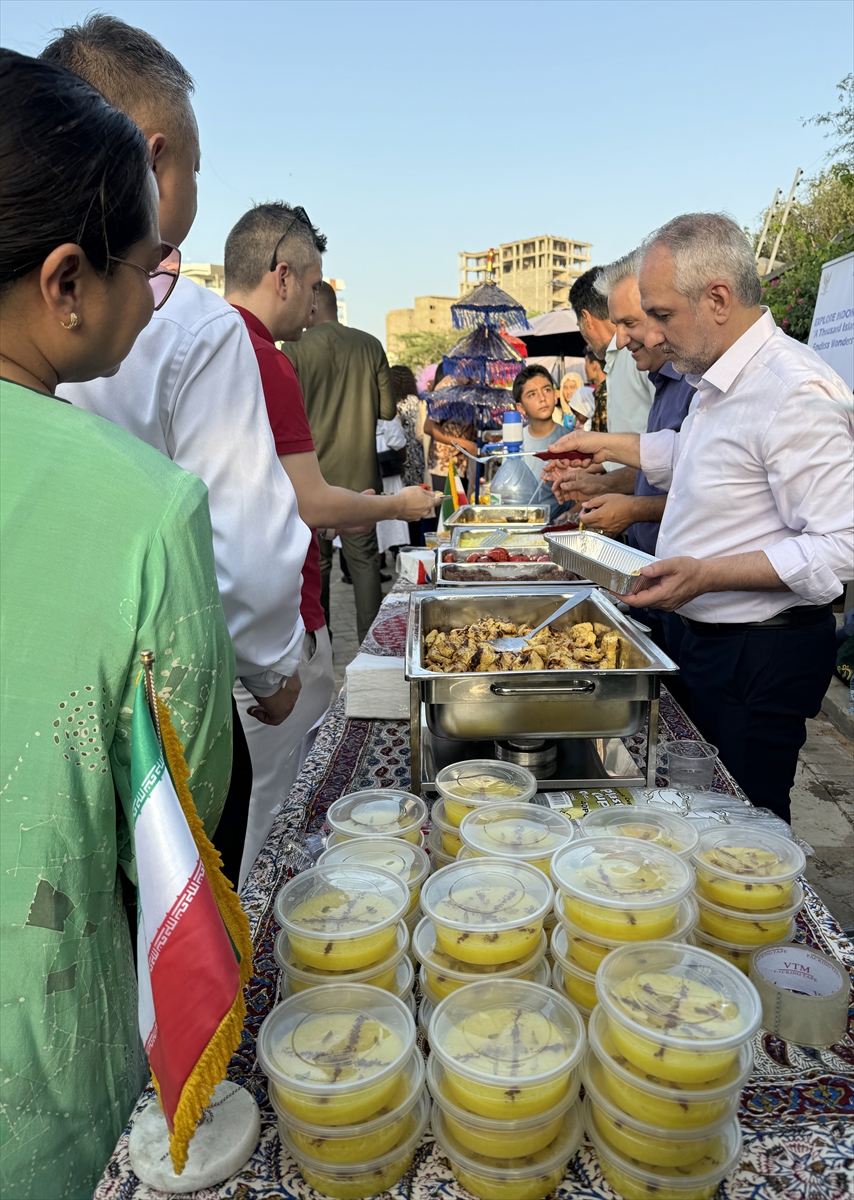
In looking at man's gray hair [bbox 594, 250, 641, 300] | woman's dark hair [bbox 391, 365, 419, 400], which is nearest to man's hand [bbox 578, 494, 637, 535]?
man's gray hair [bbox 594, 250, 641, 300]

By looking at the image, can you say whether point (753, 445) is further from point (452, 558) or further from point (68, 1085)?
point (68, 1085)

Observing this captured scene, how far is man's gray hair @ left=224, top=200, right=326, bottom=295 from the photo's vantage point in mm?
2135

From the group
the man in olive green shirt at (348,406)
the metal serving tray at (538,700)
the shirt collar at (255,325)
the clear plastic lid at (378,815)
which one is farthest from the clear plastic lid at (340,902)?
the man in olive green shirt at (348,406)

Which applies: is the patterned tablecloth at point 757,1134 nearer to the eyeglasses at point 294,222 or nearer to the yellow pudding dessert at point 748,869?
the yellow pudding dessert at point 748,869

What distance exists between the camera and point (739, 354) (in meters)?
1.92

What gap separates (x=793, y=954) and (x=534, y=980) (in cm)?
36

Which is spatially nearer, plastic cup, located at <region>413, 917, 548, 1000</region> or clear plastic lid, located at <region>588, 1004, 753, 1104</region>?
clear plastic lid, located at <region>588, 1004, 753, 1104</region>

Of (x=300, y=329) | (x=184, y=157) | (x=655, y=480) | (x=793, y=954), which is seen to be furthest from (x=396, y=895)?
(x=655, y=480)

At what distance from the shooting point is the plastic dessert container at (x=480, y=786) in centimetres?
118

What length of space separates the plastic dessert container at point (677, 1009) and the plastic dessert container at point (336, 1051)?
216 millimetres

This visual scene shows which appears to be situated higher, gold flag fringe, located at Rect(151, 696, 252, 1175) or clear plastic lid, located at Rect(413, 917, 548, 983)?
gold flag fringe, located at Rect(151, 696, 252, 1175)

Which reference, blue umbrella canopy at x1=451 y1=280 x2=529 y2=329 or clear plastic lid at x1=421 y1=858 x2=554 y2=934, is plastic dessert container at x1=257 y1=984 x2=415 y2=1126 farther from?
blue umbrella canopy at x1=451 y1=280 x2=529 y2=329

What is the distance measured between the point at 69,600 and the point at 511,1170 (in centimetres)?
69

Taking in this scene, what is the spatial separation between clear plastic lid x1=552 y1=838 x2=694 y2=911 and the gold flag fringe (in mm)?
376
